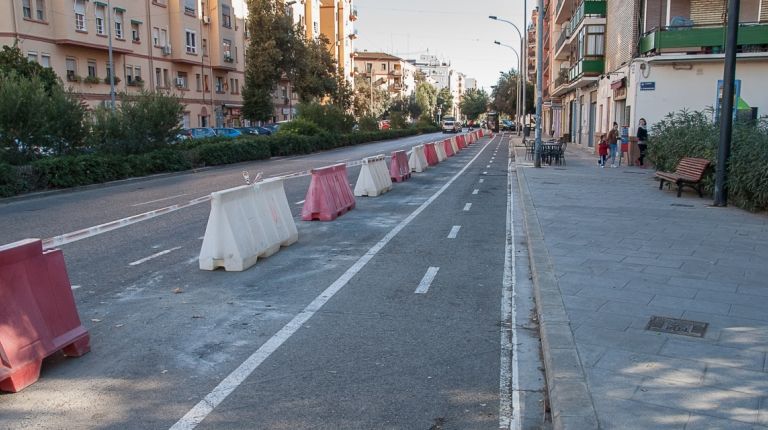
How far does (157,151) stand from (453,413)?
73.5 feet

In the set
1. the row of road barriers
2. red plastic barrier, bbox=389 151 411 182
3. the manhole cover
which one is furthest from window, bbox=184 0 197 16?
the manhole cover

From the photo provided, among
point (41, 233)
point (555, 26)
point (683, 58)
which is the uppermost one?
point (555, 26)

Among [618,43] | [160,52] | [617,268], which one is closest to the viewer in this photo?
[617,268]

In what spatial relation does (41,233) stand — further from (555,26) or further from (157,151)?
(555,26)

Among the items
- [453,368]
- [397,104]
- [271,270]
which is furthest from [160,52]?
[397,104]

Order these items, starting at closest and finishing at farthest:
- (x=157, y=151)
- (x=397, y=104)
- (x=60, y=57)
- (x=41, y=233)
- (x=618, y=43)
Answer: (x=41, y=233) → (x=157, y=151) → (x=618, y=43) → (x=60, y=57) → (x=397, y=104)

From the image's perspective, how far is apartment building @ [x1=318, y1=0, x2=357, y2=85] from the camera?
9044 centimetres

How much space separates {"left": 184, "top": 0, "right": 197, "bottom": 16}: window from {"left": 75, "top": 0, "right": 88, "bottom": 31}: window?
11.8m

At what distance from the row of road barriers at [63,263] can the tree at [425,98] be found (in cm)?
10480

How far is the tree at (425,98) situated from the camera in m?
123

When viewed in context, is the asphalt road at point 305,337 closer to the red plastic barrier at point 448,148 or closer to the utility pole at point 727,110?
the utility pole at point 727,110

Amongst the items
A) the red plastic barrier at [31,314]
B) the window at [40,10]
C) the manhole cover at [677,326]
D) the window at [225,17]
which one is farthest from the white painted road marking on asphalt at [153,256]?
the window at [225,17]

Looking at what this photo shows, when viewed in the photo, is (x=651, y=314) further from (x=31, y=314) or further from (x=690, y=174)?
(x=690, y=174)

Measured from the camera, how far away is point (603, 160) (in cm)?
2547
